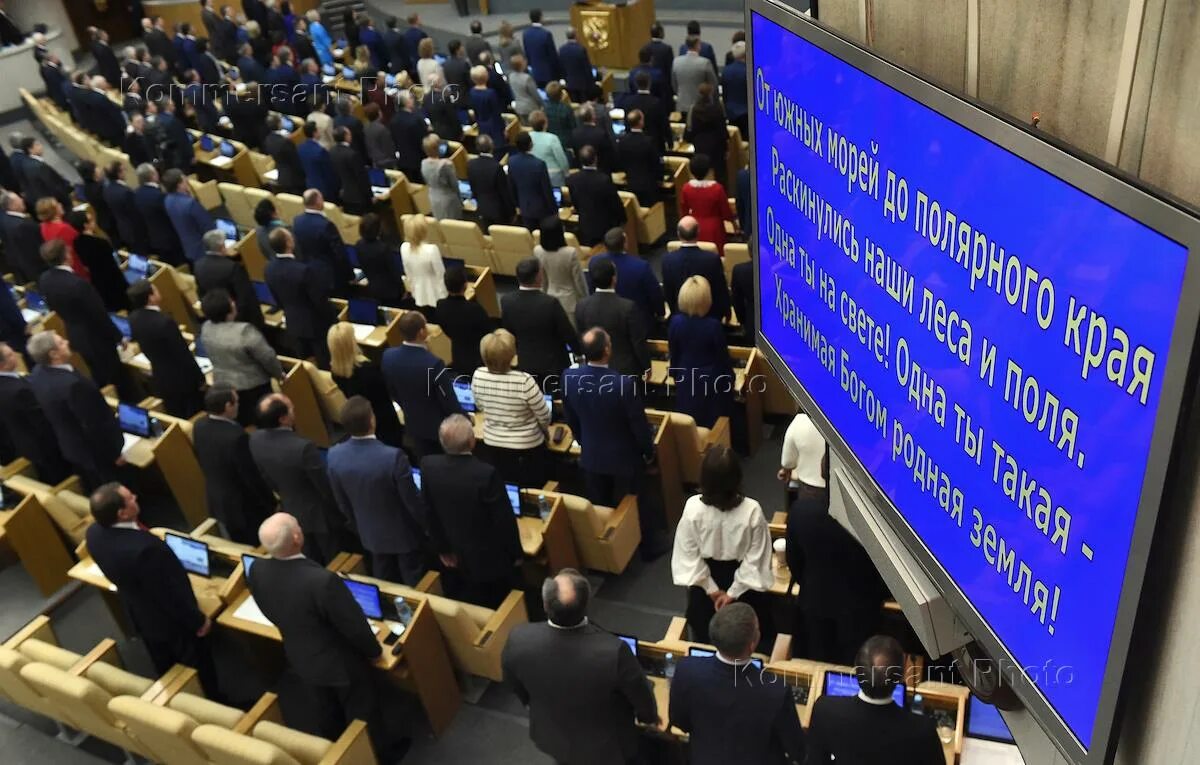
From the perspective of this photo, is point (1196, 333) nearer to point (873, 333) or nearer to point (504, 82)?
point (873, 333)

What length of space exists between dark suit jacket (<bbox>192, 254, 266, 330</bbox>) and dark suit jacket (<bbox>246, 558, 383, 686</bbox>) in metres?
3.42

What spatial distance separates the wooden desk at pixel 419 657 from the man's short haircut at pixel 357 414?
753 mm

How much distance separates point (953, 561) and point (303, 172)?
9.83m

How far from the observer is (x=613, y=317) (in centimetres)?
596

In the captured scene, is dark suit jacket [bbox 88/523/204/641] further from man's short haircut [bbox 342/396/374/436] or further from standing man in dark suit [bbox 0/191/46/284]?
standing man in dark suit [bbox 0/191/46/284]

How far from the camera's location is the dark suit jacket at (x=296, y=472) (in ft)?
16.8

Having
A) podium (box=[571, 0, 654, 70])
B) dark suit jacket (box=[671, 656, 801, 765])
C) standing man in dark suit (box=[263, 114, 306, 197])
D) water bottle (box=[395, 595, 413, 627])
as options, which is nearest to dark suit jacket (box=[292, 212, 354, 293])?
standing man in dark suit (box=[263, 114, 306, 197])

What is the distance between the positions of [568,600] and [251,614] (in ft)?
7.37

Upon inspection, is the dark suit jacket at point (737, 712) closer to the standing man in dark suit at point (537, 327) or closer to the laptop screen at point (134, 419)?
the standing man in dark suit at point (537, 327)

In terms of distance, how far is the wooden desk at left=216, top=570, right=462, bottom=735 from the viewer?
15.3ft

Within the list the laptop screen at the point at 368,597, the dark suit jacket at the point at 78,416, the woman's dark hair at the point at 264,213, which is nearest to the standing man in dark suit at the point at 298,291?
the woman's dark hair at the point at 264,213

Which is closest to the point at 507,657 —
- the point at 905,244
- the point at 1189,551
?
the point at 905,244

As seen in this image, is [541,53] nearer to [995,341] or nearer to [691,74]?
[691,74]

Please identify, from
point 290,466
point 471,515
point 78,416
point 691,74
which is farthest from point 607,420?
point 691,74
